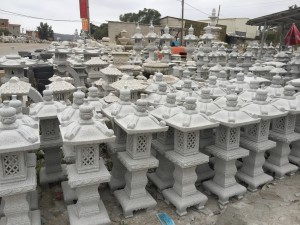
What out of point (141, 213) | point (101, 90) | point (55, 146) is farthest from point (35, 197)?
point (101, 90)

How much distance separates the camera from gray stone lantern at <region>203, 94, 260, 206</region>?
16.0 feet

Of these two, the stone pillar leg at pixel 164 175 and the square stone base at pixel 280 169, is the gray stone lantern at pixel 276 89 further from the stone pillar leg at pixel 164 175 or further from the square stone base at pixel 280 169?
the stone pillar leg at pixel 164 175

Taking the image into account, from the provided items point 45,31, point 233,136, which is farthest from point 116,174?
point 45,31

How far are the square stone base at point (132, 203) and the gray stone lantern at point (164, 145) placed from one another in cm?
62

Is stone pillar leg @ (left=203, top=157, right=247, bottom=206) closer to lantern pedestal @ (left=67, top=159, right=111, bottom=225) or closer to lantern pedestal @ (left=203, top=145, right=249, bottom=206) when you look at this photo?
lantern pedestal @ (left=203, top=145, right=249, bottom=206)

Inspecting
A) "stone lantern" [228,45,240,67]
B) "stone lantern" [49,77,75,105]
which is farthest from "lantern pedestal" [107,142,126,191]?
"stone lantern" [228,45,240,67]

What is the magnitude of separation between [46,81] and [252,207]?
8966 mm

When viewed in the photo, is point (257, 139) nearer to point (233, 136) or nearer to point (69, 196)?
point (233, 136)

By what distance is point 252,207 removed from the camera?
504 centimetres

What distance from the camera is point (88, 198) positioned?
4.16 meters

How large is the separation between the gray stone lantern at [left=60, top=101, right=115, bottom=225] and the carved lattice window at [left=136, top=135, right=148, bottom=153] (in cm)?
65

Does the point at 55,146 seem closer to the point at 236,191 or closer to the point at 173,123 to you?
the point at 173,123

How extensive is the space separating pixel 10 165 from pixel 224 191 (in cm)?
368

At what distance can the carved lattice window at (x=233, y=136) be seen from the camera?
505cm
